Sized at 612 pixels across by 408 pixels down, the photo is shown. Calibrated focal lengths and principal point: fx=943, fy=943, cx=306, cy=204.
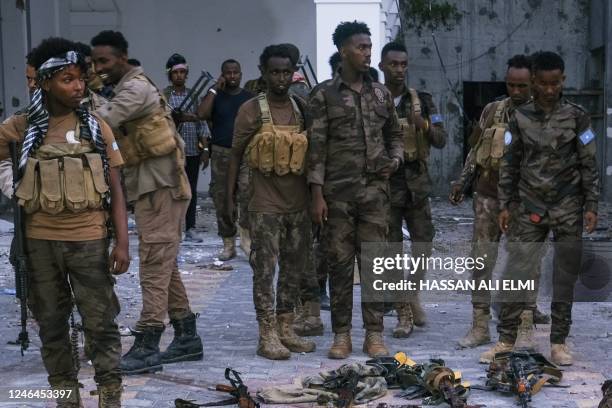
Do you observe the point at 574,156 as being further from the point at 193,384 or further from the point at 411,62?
the point at 411,62

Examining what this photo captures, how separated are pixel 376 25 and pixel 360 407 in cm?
688

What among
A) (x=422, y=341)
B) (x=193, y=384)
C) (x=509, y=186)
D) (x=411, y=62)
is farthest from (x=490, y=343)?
(x=411, y=62)

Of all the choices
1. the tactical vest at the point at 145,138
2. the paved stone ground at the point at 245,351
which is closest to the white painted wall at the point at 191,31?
the paved stone ground at the point at 245,351

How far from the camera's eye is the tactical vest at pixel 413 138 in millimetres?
6613

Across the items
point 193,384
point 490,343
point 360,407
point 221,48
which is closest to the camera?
point 360,407

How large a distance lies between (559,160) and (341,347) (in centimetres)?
178

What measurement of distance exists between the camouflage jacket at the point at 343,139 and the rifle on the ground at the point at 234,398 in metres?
1.41

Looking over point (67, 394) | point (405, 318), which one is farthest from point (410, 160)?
point (67, 394)

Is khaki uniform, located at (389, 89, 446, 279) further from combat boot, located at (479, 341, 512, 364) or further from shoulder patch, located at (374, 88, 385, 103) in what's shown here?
combat boot, located at (479, 341, 512, 364)

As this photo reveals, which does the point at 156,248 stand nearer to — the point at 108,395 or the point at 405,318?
the point at 108,395

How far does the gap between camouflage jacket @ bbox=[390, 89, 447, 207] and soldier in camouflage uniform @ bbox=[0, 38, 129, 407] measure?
2562 mm

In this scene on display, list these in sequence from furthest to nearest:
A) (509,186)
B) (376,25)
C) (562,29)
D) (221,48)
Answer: (562,29) < (221,48) < (376,25) < (509,186)

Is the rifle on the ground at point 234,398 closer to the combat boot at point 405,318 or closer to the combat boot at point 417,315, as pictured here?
the combat boot at point 405,318

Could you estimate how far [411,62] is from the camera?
52.7ft
